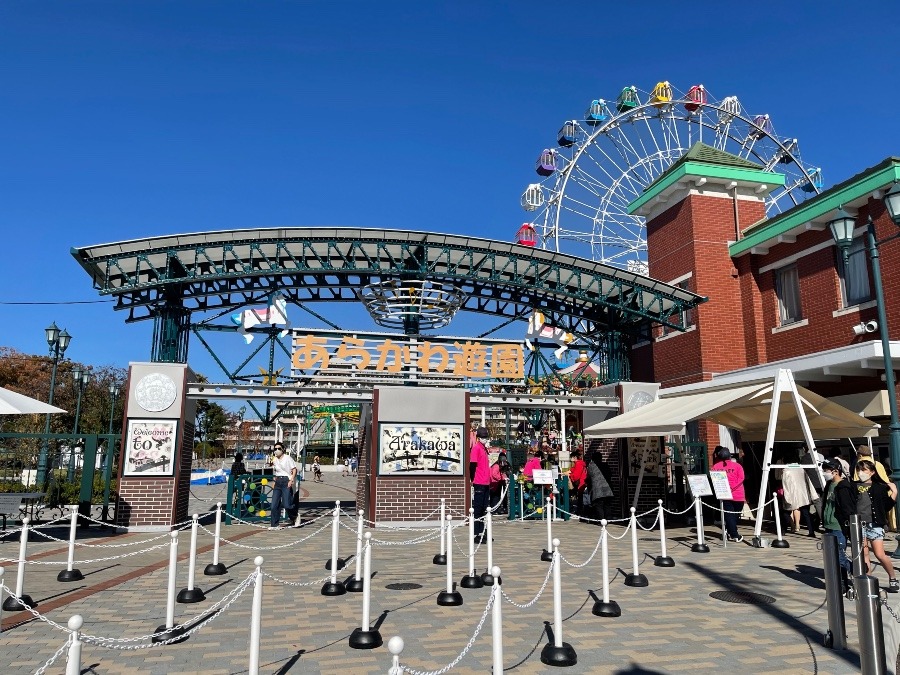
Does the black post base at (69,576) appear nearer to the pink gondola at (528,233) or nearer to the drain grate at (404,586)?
the drain grate at (404,586)

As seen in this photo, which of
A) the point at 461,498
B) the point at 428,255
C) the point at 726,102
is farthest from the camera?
the point at 726,102

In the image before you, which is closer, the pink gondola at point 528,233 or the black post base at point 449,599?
the black post base at point 449,599

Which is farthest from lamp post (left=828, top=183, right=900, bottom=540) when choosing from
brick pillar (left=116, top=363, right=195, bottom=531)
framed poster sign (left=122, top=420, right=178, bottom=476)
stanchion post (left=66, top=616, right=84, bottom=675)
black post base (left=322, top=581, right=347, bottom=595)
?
framed poster sign (left=122, top=420, right=178, bottom=476)

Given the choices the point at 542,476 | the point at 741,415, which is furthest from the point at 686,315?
the point at 542,476

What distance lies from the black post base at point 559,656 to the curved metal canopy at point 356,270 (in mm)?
12973

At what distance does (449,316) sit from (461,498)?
207 inches

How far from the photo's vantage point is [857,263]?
56.1 feet

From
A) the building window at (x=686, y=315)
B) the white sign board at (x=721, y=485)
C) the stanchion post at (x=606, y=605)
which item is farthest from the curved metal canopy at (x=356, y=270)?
the stanchion post at (x=606, y=605)

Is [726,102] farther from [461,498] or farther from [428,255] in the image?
[461,498]

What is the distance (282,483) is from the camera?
1510 centimetres

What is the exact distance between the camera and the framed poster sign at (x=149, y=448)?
1521cm

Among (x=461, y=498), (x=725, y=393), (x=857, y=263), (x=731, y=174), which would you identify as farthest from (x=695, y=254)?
(x=461, y=498)

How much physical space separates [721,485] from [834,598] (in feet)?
24.2

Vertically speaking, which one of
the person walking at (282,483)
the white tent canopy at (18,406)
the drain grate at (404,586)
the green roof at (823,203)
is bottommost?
the drain grate at (404,586)
